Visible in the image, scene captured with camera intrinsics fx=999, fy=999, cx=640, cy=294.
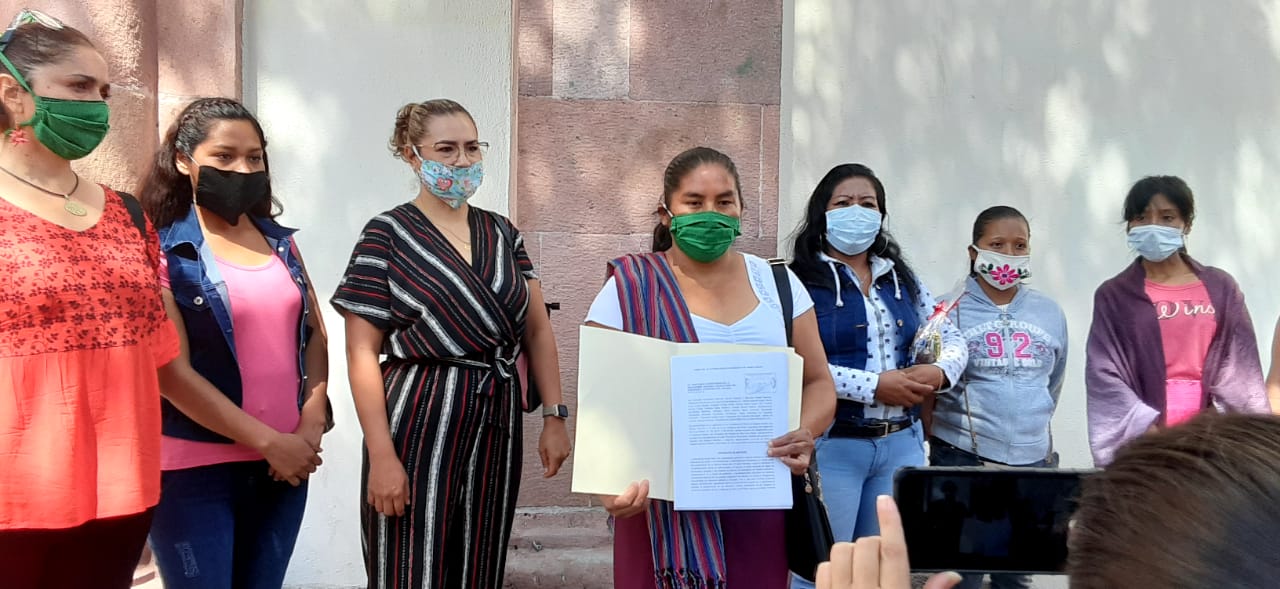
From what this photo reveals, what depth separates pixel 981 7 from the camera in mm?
5227

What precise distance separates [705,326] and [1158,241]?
2122 mm

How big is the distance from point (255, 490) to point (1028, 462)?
2684 mm

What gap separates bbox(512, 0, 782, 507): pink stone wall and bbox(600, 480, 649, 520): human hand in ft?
5.41

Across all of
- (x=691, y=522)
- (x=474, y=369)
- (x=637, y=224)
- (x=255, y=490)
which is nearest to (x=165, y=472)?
(x=255, y=490)

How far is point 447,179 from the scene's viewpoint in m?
3.00

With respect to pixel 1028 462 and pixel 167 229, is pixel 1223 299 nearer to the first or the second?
pixel 1028 462

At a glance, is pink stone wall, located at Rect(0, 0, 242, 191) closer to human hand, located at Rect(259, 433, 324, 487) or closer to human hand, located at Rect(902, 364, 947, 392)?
human hand, located at Rect(259, 433, 324, 487)

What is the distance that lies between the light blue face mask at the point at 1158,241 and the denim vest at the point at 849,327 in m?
1.12

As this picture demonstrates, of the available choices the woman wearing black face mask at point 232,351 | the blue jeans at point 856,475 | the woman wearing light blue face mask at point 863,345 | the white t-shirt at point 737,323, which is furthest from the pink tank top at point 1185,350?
the woman wearing black face mask at point 232,351

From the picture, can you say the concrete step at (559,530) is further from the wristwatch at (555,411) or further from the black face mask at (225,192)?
the black face mask at (225,192)

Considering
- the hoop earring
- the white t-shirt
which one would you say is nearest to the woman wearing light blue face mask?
the white t-shirt

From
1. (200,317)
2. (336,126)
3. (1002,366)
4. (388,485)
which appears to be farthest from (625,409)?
(336,126)

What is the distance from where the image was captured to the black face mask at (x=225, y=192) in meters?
2.84

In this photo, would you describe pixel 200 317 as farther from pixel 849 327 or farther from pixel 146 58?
pixel 146 58
